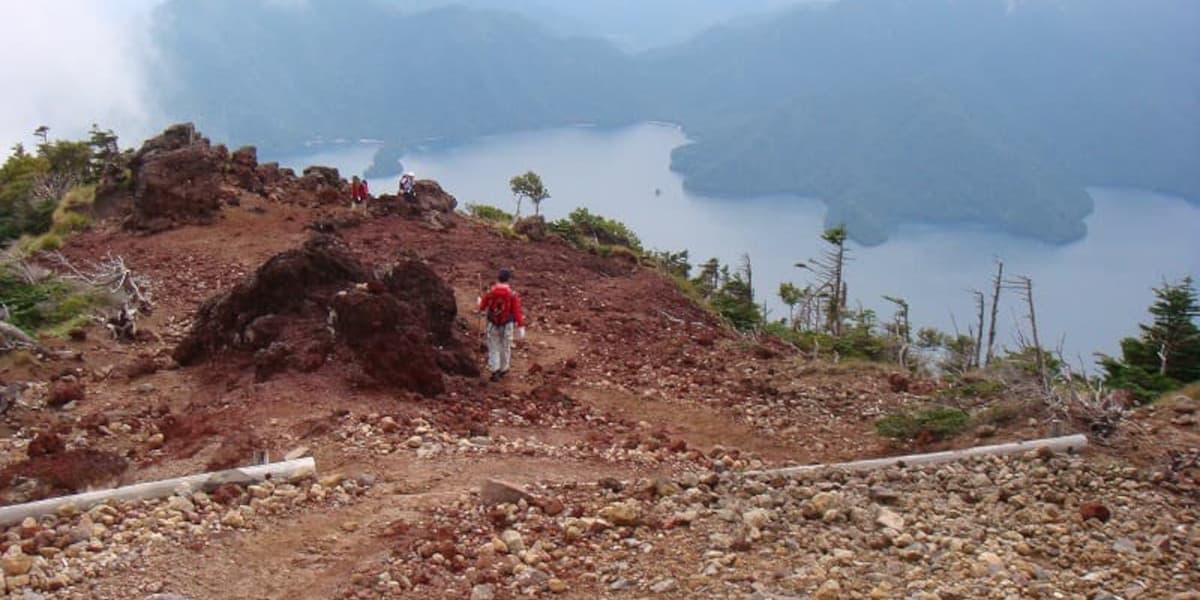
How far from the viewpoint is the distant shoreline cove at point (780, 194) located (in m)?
107

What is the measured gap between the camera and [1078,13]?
158750mm

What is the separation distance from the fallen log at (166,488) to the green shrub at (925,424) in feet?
16.7

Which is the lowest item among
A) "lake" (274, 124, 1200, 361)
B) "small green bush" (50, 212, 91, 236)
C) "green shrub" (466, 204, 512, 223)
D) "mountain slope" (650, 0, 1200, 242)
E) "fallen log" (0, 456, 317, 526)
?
"fallen log" (0, 456, 317, 526)

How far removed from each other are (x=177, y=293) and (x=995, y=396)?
1093 cm

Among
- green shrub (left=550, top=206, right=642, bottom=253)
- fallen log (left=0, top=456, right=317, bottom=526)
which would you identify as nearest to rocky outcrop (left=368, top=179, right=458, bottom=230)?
green shrub (left=550, top=206, right=642, bottom=253)

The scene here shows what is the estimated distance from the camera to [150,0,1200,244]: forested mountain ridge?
124m

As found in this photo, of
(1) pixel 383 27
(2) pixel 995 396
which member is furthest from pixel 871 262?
(1) pixel 383 27

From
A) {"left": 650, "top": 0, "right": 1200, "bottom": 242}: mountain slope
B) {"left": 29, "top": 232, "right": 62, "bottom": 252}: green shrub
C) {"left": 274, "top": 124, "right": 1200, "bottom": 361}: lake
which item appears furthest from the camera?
{"left": 650, "top": 0, "right": 1200, "bottom": 242}: mountain slope

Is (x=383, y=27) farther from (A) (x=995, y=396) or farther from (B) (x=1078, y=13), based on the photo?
(A) (x=995, y=396)

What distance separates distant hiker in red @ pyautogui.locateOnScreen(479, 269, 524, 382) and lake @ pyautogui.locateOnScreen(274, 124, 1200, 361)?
61.6m

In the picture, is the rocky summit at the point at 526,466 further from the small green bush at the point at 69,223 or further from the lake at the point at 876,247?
the lake at the point at 876,247

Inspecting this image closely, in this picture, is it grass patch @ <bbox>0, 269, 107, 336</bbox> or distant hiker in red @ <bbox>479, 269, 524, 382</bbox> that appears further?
grass patch @ <bbox>0, 269, 107, 336</bbox>

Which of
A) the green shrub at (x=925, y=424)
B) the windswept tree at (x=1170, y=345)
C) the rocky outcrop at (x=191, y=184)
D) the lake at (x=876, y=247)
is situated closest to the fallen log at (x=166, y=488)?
the green shrub at (x=925, y=424)

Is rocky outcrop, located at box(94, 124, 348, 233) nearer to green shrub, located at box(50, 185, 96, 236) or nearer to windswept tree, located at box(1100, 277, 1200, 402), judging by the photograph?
green shrub, located at box(50, 185, 96, 236)
